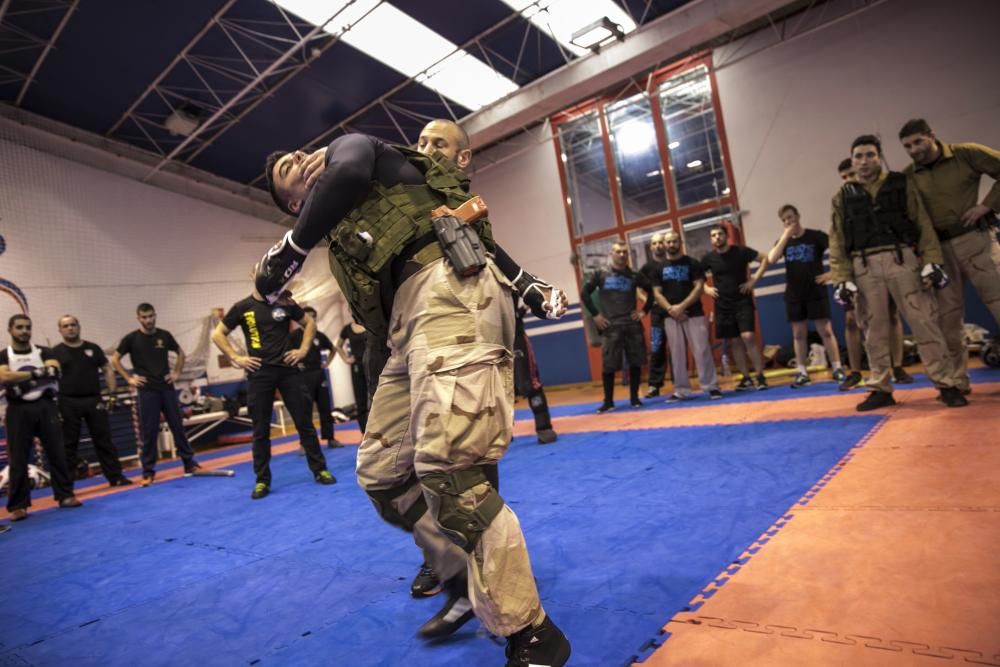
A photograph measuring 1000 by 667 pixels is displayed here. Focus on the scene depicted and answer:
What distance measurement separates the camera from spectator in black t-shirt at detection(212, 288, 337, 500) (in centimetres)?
536

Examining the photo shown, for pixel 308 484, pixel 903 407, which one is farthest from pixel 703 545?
pixel 308 484

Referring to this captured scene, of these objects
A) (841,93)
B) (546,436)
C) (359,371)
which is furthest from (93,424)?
(841,93)

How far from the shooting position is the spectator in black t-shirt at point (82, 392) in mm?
7230

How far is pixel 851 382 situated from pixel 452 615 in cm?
551

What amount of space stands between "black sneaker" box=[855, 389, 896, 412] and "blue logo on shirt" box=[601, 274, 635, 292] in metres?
3.50

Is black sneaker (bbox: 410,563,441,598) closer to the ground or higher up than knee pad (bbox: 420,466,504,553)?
closer to the ground

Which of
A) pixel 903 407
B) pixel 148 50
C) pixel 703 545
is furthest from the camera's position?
pixel 148 50

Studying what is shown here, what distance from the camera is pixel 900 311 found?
4629mm

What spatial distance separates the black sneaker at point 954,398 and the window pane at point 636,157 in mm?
8179

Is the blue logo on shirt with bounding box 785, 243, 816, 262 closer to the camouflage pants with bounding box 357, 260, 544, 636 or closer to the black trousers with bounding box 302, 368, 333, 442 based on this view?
the black trousers with bounding box 302, 368, 333, 442

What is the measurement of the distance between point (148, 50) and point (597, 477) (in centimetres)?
1093

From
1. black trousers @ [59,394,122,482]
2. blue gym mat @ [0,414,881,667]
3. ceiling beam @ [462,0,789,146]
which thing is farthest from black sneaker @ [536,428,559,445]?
ceiling beam @ [462,0,789,146]

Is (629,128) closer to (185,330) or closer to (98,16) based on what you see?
(98,16)

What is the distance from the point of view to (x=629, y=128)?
494 inches
